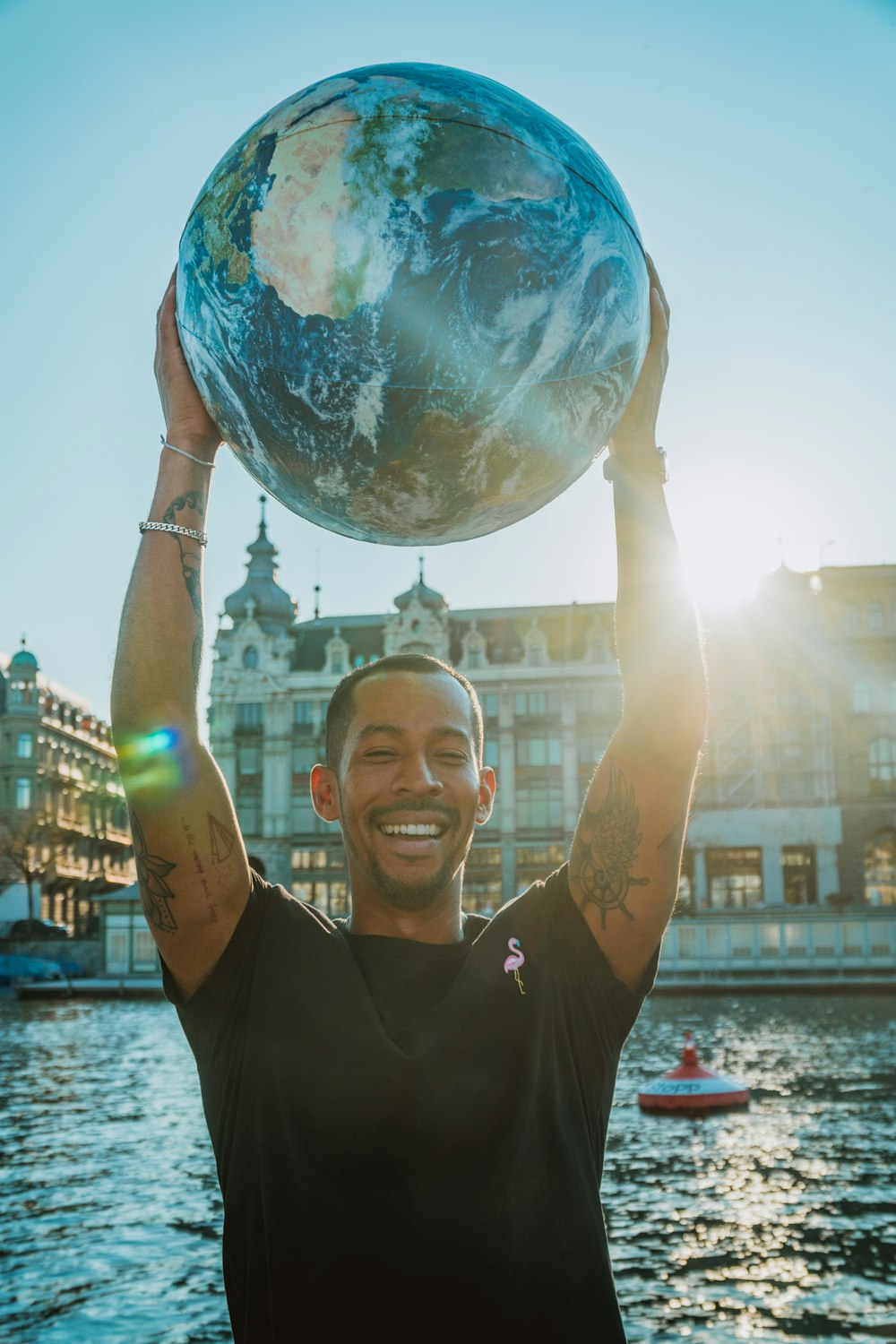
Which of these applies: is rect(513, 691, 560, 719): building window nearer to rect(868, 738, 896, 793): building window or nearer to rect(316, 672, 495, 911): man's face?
rect(868, 738, 896, 793): building window

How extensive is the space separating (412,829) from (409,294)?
111 centimetres

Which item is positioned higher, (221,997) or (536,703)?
(536,703)

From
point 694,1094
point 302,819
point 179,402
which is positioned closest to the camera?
point 179,402

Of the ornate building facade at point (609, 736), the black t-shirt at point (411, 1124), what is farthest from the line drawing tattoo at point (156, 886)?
the ornate building facade at point (609, 736)

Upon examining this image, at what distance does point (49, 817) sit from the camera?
212ft

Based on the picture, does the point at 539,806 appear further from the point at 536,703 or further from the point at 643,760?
the point at 643,760

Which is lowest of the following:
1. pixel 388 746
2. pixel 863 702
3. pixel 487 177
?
pixel 388 746

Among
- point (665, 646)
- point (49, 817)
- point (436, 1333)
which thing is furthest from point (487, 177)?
point (49, 817)

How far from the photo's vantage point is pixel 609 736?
55.5 meters

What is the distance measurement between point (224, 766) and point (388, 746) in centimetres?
5601

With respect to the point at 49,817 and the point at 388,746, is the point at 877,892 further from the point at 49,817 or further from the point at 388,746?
the point at 388,746

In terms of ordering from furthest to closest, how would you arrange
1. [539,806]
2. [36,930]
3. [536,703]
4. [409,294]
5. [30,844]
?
[30,844] → [536,703] → [539,806] → [36,930] → [409,294]

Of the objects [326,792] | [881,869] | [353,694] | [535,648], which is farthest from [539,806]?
[353,694]

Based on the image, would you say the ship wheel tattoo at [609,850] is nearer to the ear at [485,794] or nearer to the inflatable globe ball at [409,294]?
the ear at [485,794]
